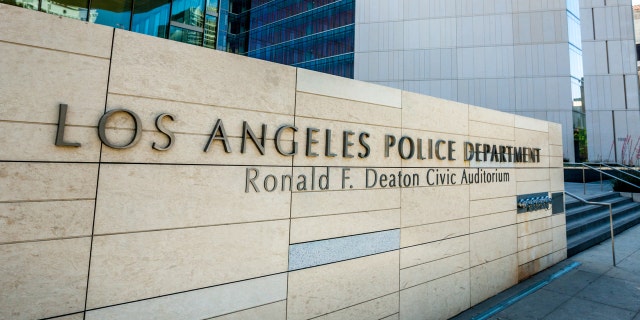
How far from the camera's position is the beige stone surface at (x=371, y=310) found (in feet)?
12.2

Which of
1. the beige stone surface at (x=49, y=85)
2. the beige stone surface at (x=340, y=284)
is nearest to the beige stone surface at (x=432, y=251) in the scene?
the beige stone surface at (x=340, y=284)

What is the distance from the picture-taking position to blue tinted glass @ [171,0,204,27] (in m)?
6.25

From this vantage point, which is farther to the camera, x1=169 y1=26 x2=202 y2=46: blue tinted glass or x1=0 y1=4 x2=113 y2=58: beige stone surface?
x1=169 y1=26 x2=202 y2=46: blue tinted glass

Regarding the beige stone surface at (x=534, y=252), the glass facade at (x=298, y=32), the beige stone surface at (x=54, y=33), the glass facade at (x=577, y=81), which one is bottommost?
the beige stone surface at (x=534, y=252)

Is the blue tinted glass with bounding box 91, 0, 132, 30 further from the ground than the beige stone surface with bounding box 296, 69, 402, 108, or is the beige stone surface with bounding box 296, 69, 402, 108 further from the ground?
the blue tinted glass with bounding box 91, 0, 132, 30

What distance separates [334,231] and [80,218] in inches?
96.4

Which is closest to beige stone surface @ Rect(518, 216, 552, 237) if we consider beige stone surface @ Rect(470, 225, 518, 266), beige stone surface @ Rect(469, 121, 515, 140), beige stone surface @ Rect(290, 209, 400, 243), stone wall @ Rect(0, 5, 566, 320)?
beige stone surface @ Rect(470, 225, 518, 266)

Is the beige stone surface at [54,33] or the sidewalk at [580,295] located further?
the sidewalk at [580,295]

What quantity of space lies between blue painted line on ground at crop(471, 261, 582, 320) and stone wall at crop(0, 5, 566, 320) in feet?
1.20

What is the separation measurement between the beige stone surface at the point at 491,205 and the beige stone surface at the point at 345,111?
223 centimetres

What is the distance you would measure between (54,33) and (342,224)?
10.5ft

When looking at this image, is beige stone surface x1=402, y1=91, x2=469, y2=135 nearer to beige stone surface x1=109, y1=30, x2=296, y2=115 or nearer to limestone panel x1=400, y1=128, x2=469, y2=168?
limestone panel x1=400, y1=128, x2=469, y2=168

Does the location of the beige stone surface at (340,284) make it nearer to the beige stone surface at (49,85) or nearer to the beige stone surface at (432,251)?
the beige stone surface at (432,251)

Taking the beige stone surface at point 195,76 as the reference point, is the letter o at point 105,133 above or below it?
below
